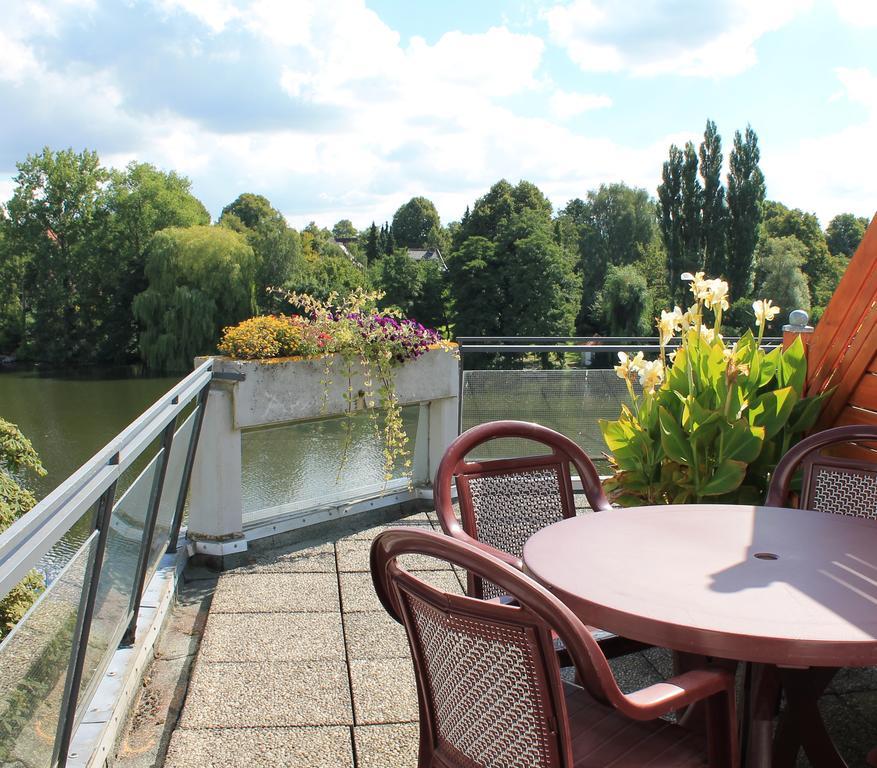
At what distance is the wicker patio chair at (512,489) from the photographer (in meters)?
2.52

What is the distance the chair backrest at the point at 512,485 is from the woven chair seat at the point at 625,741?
28.6 inches

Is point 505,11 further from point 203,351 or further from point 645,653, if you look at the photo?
point 203,351

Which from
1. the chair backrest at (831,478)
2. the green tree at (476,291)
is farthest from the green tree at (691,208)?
the chair backrest at (831,478)

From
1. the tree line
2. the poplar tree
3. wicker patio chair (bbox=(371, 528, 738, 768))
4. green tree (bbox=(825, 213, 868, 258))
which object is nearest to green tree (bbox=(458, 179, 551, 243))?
the tree line

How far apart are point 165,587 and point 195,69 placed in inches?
230

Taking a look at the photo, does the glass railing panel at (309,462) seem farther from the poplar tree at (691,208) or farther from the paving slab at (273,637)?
the poplar tree at (691,208)

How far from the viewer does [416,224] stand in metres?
86.2

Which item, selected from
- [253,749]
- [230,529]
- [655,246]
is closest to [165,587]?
[230,529]

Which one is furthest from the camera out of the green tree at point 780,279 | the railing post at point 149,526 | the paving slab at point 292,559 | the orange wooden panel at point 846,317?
the green tree at point 780,279

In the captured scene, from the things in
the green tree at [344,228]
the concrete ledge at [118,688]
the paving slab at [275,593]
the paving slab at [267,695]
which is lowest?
the paving slab at [267,695]

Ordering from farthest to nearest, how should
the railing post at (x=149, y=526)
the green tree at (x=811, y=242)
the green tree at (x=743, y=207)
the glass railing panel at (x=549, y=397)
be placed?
1. the green tree at (x=811, y=242)
2. the green tree at (x=743, y=207)
3. the glass railing panel at (x=549, y=397)
4. the railing post at (x=149, y=526)

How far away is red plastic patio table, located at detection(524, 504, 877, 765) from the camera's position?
1581 millimetres

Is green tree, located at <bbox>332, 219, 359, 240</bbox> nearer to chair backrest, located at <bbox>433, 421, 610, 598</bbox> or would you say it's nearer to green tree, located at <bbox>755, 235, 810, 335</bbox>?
green tree, located at <bbox>755, 235, 810, 335</bbox>

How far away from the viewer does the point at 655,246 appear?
61.1 meters
